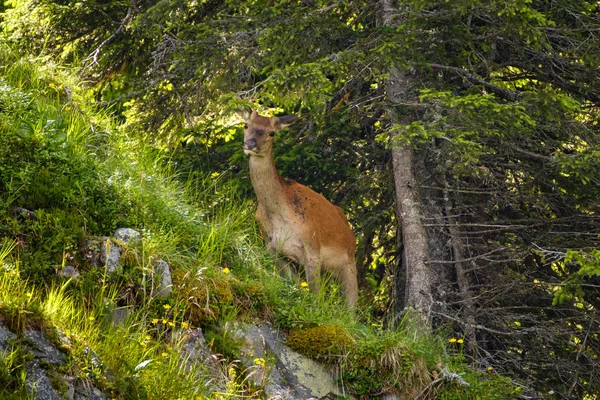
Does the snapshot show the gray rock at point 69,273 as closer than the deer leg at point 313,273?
Yes

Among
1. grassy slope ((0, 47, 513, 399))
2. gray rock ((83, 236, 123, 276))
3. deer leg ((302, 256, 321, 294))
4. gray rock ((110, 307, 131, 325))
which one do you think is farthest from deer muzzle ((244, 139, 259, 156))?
gray rock ((110, 307, 131, 325))

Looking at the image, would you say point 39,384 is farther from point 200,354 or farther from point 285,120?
point 285,120

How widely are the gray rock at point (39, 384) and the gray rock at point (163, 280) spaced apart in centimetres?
193

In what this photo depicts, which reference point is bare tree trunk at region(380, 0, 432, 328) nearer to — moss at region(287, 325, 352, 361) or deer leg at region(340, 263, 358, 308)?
deer leg at region(340, 263, 358, 308)

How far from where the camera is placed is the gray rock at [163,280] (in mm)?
7824

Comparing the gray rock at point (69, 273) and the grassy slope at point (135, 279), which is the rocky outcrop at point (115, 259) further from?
the gray rock at point (69, 273)

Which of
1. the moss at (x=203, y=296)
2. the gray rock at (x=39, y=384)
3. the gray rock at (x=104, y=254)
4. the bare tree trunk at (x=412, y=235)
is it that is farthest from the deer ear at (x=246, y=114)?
the gray rock at (x=39, y=384)

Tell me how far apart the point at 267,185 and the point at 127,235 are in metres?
2.85

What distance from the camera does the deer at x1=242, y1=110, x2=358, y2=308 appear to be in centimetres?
1044

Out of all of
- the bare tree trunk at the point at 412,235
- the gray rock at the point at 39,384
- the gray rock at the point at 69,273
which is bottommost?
the bare tree trunk at the point at 412,235

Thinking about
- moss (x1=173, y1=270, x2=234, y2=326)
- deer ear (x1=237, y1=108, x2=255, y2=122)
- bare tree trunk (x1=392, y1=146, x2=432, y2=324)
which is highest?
deer ear (x1=237, y1=108, x2=255, y2=122)

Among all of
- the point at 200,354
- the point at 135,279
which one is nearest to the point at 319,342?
the point at 200,354

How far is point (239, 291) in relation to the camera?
8.50 m

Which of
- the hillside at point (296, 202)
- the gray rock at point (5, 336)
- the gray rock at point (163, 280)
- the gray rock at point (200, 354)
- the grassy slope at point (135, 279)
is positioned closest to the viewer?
the gray rock at point (5, 336)
